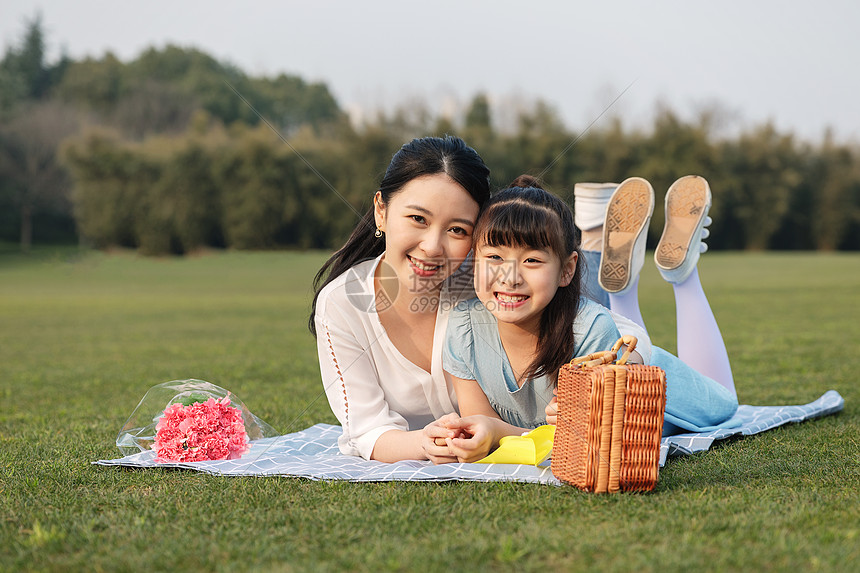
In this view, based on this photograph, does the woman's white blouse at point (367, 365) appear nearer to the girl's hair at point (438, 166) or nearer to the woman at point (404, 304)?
the woman at point (404, 304)


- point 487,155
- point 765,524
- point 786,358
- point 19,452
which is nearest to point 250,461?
point 19,452

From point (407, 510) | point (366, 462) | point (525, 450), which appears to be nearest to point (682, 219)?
point (525, 450)

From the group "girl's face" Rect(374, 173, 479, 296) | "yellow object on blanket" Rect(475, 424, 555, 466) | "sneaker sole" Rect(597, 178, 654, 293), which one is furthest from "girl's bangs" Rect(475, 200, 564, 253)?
"sneaker sole" Rect(597, 178, 654, 293)

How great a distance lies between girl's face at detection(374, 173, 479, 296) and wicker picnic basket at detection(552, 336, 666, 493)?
86 centimetres

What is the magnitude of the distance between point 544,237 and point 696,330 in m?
1.75

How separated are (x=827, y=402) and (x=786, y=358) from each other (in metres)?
3.22

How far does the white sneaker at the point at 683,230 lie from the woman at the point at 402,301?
1.52 metres

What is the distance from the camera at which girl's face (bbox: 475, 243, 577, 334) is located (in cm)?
314

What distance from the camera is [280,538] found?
A: 2.29 m

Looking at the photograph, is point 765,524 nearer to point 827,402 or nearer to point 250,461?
point 250,461

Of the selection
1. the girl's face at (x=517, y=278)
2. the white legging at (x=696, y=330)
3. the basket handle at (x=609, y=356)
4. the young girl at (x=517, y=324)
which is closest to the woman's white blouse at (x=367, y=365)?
the young girl at (x=517, y=324)

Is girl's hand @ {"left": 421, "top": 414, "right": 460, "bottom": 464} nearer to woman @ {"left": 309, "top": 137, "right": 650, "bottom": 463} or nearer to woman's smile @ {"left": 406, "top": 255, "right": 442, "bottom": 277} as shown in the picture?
woman @ {"left": 309, "top": 137, "right": 650, "bottom": 463}

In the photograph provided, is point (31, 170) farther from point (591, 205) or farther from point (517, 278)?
point (517, 278)

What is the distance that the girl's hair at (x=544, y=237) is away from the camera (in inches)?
123
